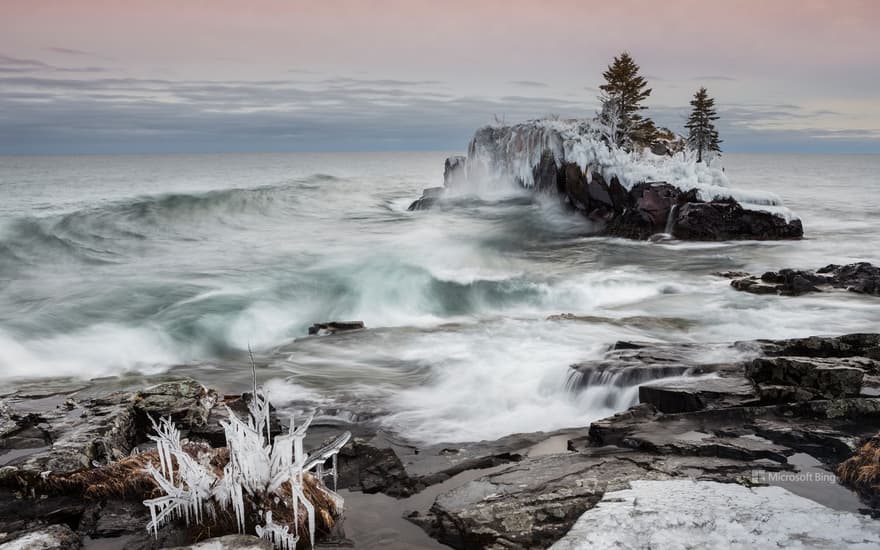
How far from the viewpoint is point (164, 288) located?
66.9ft

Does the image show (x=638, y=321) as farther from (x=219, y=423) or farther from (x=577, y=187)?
(x=577, y=187)

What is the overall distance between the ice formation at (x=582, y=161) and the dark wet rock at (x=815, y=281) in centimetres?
1005

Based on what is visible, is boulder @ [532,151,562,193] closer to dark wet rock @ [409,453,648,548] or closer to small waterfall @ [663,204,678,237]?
small waterfall @ [663,204,678,237]

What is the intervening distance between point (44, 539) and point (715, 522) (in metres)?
4.97

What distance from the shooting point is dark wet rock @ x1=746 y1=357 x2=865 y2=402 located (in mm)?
7141

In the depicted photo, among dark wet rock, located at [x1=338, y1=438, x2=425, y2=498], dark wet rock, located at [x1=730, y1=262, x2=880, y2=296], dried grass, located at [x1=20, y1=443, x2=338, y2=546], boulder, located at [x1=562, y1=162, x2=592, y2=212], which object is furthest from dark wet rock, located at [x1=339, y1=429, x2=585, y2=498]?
boulder, located at [x1=562, y1=162, x2=592, y2=212]

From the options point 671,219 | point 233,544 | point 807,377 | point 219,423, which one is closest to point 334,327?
point 219,423

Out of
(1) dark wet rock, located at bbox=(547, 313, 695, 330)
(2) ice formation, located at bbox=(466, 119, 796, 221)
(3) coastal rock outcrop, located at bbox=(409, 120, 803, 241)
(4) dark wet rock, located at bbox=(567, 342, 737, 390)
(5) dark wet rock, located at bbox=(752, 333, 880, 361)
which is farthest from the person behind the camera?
(2) ice formation, located at bbox=(466, 119, 796, 221)

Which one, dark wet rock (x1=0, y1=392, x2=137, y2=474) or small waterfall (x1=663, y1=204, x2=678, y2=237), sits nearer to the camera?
dark wet rock (x1=0, y1=392, x2=137, y2=474)

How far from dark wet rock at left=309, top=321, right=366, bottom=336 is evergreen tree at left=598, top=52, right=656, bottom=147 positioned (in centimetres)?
2577

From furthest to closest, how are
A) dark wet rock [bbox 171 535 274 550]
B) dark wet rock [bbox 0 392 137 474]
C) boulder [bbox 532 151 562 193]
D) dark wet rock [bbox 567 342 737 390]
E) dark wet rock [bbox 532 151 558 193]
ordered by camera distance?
1. dark wet rock [bbox 532 151 558 193]
2. boulder [bbox 532 151 562 193]
3. dark wet rock [bbox 567 342 737 390]
4. dark wet rock [bbox 0 392 137 474]
5. dark wet rock [bbox 171 535 274 550]

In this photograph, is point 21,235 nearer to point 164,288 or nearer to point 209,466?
point 164,288

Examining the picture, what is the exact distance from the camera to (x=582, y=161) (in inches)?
1273

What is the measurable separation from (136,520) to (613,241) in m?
25.7
